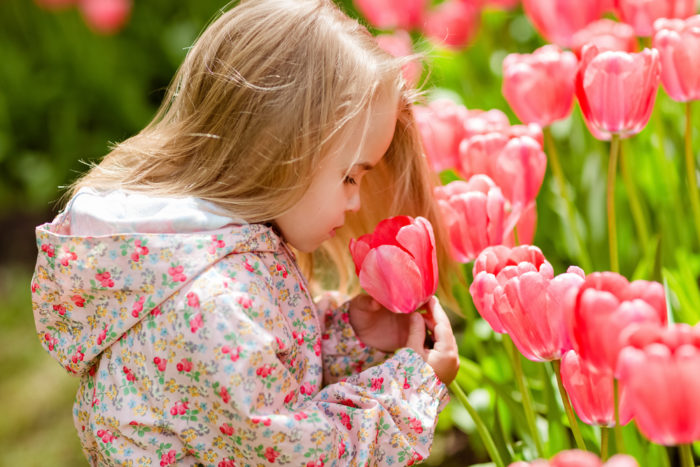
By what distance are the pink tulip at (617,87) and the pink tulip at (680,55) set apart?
0.05 m

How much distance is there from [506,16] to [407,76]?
1646 millimetres

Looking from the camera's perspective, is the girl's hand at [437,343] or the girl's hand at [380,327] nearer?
the girl's hand at [437,343]

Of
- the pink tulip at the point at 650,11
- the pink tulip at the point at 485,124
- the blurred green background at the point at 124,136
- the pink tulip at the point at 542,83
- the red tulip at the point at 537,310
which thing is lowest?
the blurred green background at the point at 124,136

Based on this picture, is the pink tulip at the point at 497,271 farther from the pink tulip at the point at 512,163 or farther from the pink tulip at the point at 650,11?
the pink tulip at the point at 650,11

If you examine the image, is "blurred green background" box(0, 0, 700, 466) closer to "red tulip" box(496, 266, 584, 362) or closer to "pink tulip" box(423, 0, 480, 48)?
"pink tulip" box(423, 0, 480, 48)

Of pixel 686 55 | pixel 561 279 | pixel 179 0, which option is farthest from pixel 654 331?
pixel 179 0

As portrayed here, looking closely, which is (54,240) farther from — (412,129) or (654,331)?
(654,331)

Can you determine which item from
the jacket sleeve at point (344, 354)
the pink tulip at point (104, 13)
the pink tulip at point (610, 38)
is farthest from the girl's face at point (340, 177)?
the pink tulip at point (104, 13)

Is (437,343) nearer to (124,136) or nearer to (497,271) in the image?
(497,271)

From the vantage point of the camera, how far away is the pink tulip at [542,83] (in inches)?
57.2

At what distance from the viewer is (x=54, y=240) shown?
1.30 metres

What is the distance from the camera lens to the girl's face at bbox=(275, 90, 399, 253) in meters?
1.31

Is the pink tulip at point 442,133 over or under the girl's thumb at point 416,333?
over

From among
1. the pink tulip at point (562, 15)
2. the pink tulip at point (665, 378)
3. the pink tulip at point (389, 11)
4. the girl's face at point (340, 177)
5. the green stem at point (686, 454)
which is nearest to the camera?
the pink tulip at point (665, 378)
